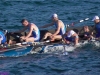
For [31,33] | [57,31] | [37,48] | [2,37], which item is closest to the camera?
[2,37]

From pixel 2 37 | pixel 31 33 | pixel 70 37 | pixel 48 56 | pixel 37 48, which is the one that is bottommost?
pixel 48 56

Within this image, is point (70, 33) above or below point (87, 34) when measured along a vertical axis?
→ above

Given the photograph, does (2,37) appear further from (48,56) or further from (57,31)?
(57,31)

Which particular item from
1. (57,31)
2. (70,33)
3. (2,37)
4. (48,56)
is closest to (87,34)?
(70,33)

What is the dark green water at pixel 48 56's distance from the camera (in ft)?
72.1

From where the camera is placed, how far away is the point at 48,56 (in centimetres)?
2398

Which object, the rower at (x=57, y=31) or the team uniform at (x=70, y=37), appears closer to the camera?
the team uniform at (x=70, y=37)

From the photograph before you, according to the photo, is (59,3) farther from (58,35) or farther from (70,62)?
(70,62)

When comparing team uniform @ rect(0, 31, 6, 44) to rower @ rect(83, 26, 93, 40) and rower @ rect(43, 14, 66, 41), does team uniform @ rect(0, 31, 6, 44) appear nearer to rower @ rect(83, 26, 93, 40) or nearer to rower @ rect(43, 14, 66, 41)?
rower @ rect(43, 14, 66, 41)

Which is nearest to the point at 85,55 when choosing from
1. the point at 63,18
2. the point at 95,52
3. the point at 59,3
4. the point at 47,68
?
the point at 95,52

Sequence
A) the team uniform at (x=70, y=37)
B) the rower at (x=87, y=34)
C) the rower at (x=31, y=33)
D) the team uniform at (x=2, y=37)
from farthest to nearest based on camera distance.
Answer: the rower at (x=87, y=34), the team uniform at (x=70, y=37), the rower at (x=31, y=33), the team uniform at (x=2, y=37)

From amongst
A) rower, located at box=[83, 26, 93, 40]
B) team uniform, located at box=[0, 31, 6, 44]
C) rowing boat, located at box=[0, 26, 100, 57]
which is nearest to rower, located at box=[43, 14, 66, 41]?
rowing boat, located at box=[0, 26, 100, 57]

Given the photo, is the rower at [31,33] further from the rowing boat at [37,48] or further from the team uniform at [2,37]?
the team uniform at [2,37]

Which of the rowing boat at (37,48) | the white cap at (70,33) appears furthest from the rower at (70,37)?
the rowing boat at (37,48)
